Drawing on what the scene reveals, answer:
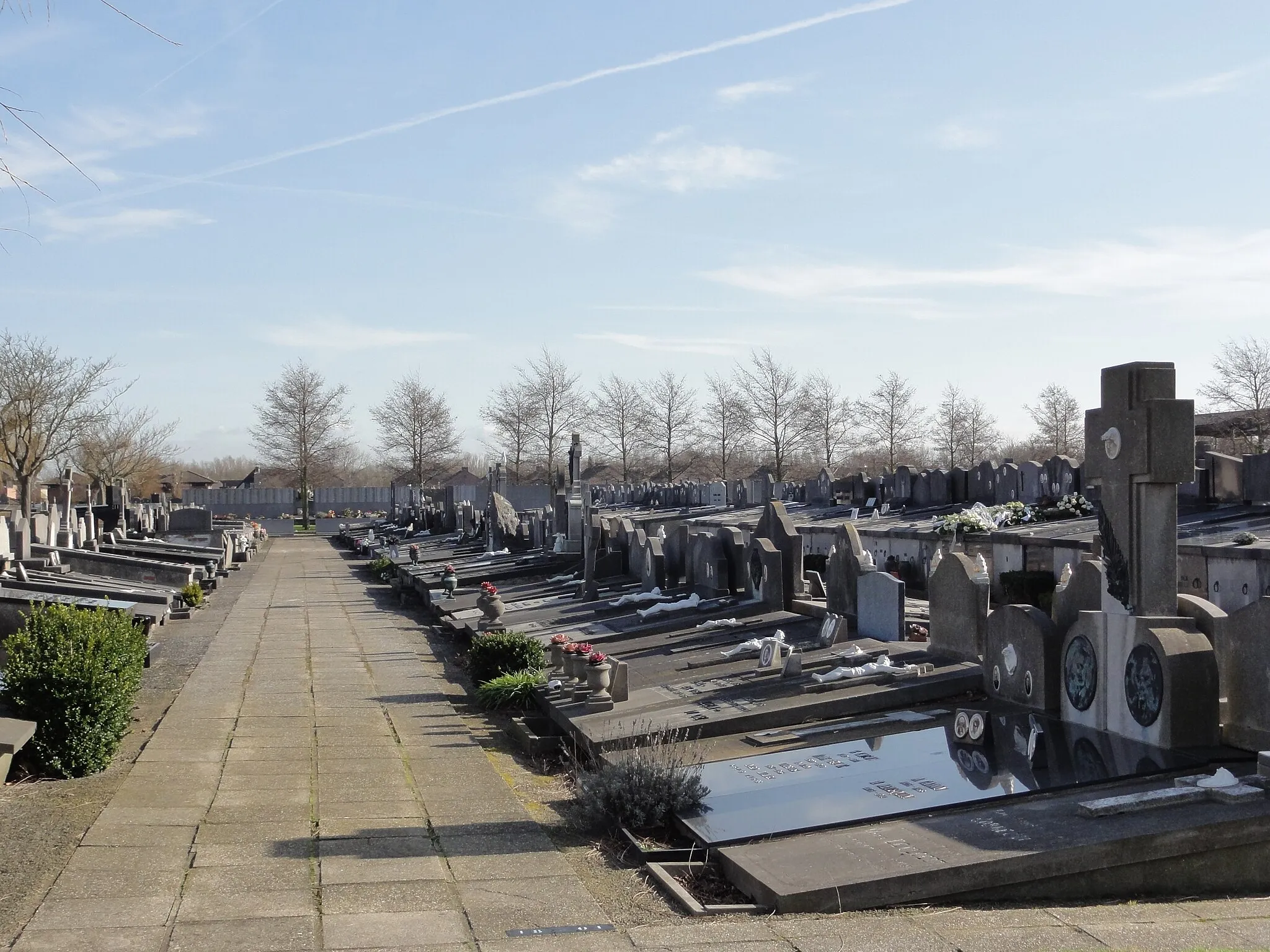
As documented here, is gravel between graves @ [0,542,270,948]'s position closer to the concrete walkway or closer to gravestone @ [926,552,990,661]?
the concrete walkway

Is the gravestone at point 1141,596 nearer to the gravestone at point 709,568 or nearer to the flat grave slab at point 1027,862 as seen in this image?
the flat grave slab at point 1027,862

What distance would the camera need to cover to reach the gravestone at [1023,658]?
8.60 m

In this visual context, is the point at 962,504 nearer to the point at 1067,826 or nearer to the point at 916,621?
the point at 916,621

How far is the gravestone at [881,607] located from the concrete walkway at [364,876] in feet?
13.3

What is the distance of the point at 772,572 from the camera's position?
13.4 m

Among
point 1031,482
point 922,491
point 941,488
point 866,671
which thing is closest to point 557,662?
point 866,671

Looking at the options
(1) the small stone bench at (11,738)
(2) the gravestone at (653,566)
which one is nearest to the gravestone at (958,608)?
(2) the gravestone at (653,566)

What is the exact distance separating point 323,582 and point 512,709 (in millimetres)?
19466

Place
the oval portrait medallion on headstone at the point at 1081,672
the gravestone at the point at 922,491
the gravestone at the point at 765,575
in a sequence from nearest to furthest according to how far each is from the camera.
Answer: the oval portrait medallion on headstone at the point at 1081,672 < the gravestone at the point at 765,575 < the gravestone at the point at 922,491

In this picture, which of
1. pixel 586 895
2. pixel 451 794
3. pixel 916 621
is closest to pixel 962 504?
pixel 916 621

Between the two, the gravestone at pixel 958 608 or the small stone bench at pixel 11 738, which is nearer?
the small stone bench at pixel 11 738

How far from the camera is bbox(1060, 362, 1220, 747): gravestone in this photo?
7.27 metres

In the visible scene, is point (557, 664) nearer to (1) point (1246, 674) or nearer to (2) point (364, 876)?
(2) point (364, 876)

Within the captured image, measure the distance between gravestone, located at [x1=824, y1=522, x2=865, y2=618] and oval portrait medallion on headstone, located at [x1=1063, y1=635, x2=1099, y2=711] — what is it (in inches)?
144
